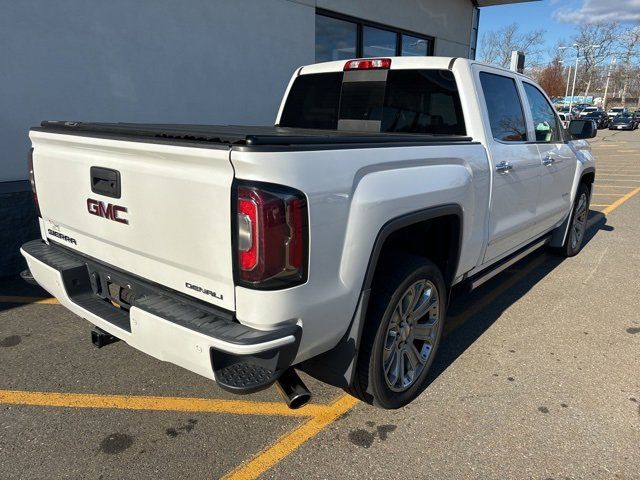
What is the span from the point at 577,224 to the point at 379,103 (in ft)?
11.4

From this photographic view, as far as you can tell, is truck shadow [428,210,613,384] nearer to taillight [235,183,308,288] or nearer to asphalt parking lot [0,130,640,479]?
asphalt parking lot [0,130,640,479]

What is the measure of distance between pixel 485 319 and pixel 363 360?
198cm

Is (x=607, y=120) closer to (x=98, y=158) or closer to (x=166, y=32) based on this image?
(x=166, y=32)

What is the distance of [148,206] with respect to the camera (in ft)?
7.22

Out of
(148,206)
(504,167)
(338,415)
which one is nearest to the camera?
(148,206)

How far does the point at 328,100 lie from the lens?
4.14 m

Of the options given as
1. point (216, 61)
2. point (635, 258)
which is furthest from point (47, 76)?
point (635, 258)

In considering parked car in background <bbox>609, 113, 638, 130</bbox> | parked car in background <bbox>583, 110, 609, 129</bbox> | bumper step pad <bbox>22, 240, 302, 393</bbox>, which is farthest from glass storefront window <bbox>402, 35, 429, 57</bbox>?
parked car in background <bbox>609, 113, 638, 130</bbox>

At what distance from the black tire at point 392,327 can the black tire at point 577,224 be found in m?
3.43

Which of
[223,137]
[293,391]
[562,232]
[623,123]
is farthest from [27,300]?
[623,123]

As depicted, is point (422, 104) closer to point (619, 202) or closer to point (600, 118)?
point (619, 202)

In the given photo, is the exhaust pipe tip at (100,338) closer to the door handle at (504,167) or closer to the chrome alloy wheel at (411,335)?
the chrome alloy wheel at (411,335)

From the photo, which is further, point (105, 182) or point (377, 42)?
point (377, 42)

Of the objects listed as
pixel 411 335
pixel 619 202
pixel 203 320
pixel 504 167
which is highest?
pixel 504 167
